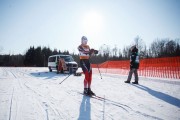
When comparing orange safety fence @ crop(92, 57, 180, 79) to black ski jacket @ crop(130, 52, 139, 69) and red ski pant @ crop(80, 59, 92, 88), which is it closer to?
black ski jacket @ crop(130, 52, 139, 69)

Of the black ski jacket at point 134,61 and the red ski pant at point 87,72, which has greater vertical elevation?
the black ski jacket at point 134,61

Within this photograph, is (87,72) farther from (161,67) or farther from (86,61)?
(161,67)

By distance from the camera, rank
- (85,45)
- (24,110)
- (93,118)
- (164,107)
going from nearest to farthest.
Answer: (93,118), (24,110), (164,107), (85,45)

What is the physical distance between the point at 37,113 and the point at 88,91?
248 centimetres

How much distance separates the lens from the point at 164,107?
169 inches

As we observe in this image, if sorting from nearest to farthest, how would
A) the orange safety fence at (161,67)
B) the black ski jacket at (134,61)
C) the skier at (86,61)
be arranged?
the skier at (86,61), the black ski jacket at (134,61), the orange safety fence at (161,67)

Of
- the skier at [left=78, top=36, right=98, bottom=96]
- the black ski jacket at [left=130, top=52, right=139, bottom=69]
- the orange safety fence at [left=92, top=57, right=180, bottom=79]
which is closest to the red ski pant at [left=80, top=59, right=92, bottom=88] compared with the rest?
the skier at [left=78, top=36, right=98, bottom=96]

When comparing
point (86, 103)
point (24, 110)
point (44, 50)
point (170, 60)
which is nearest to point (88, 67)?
point (86, 103)

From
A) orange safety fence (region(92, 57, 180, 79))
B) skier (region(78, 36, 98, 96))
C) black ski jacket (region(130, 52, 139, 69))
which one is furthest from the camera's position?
orange safety fence (region(92, 57, 180, 79))

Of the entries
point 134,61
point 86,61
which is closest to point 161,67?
point 134,61

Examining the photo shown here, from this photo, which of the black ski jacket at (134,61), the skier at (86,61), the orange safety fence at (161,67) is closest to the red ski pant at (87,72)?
the skier at (86,61)

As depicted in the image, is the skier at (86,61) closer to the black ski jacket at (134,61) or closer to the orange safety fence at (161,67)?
the black ski jacket at (134,61)

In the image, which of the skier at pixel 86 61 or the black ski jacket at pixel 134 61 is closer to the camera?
the skier at pixel 86 61

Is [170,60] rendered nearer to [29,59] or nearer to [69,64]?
[69,64]
